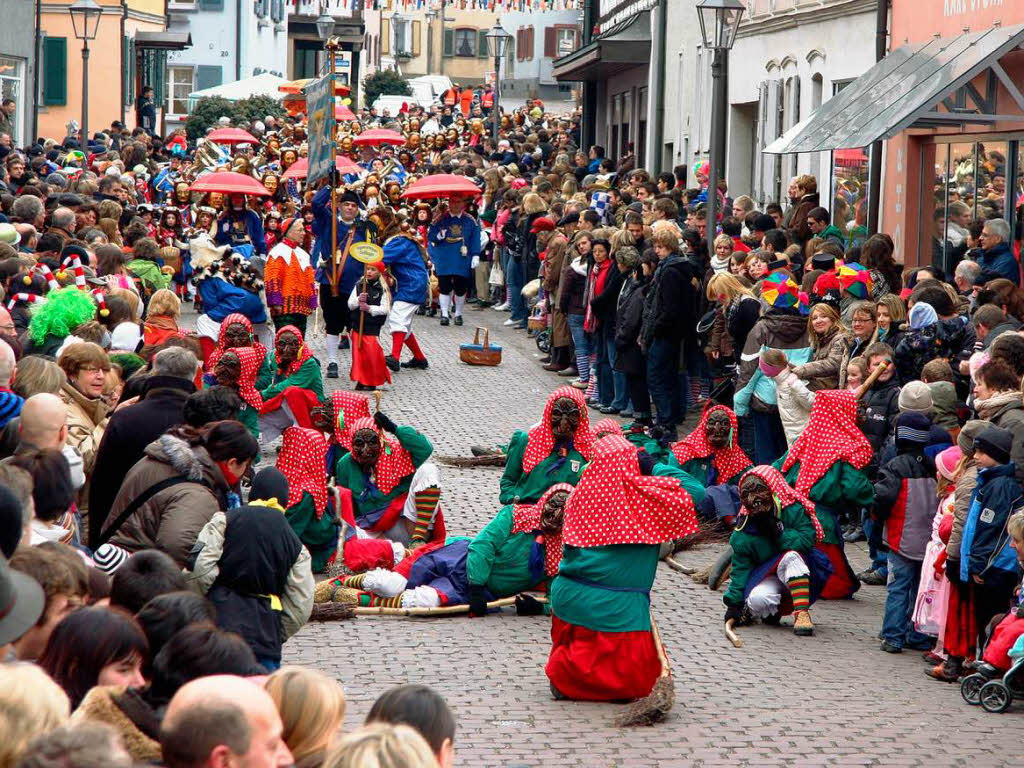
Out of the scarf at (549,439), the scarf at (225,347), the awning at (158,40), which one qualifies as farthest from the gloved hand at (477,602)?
the awning at (158,40)

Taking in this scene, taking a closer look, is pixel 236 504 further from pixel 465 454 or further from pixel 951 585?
pixel 465 454

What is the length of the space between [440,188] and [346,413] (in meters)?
10.8

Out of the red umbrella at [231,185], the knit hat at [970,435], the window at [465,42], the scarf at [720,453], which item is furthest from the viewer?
the window at [465,42]

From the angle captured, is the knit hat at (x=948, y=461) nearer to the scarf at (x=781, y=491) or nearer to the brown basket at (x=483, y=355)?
the scarf at (x=781, y=491)

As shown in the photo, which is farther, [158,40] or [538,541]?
[158,40]

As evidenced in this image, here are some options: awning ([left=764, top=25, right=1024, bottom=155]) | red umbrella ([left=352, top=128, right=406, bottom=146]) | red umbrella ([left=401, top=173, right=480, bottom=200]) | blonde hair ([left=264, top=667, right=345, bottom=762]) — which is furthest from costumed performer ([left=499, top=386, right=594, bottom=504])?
red umbrella ([left=352, top=128, right=406, bottom=146])

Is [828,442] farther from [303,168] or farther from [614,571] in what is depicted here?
[303,168]

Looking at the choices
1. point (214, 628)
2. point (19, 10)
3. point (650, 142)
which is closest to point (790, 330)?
point (214, 628)

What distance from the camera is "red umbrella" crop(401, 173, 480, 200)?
22.1m

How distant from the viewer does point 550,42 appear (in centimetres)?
8475

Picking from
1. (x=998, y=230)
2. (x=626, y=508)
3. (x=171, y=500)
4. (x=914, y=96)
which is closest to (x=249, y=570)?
(x=171, y=500)

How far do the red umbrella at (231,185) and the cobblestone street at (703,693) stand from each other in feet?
33.0

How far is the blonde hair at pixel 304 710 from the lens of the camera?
180 inches

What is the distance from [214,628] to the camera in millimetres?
5230
